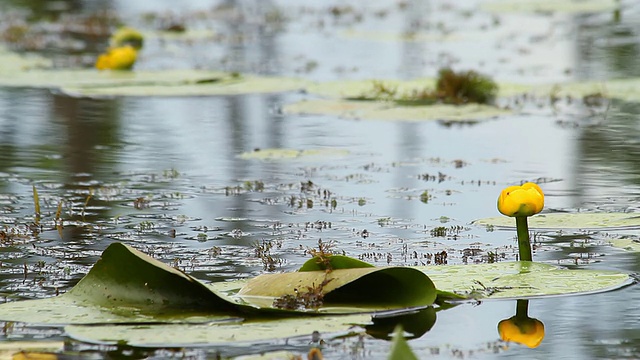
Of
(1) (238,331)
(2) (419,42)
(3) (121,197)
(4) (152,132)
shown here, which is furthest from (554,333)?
(2) (419,42)

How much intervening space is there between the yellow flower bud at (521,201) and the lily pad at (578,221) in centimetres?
92

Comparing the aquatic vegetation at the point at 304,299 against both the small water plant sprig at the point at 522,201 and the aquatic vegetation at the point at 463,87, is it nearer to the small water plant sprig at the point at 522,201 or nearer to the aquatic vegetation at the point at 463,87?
the small water plant sprig at the point at 522,201

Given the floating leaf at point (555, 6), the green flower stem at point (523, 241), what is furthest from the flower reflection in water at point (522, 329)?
the floating leaf at point (555, 6)

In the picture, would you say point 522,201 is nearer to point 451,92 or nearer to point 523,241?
point 523,241

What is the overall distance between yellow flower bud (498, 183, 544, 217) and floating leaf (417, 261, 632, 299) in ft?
0.69

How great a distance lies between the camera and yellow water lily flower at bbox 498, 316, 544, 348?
3994mm

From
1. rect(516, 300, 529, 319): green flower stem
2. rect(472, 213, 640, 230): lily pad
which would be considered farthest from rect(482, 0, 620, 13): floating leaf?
rect(516, 300, 529, 319): green flower stem

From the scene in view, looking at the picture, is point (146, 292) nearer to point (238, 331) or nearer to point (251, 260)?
point (238, 331)

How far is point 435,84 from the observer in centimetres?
1055

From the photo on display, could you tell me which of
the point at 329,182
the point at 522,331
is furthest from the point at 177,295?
the point at 329,182

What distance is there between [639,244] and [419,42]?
10.6m

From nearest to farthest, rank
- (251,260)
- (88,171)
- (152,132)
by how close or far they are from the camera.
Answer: (251,260) < (88,171) < (152,132)

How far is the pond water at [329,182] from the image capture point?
14.3 feet

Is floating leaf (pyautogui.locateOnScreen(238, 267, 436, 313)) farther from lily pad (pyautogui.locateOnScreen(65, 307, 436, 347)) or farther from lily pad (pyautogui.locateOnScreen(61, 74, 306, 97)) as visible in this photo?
lily pad (pyautogui.locateOnScreen(61, 74, 306, 97))
